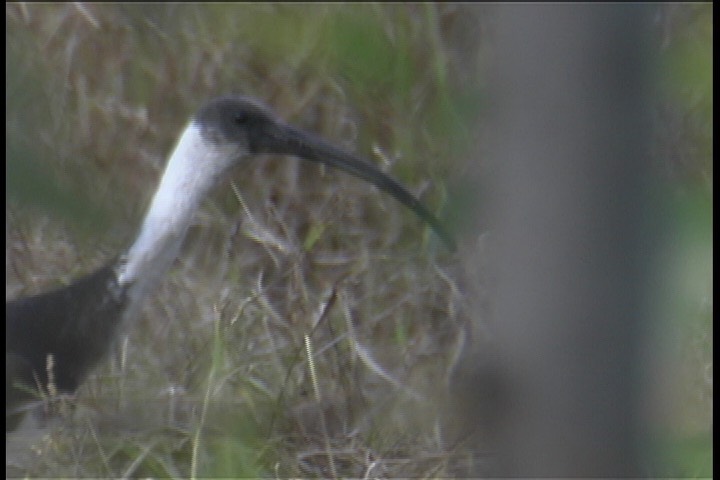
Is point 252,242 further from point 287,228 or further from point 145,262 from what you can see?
point 145,262

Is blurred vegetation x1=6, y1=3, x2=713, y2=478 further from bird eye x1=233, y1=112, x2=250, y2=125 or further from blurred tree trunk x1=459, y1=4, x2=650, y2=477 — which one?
bird eye x1=233, y1=112, x2=250, y2=125

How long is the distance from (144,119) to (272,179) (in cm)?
44

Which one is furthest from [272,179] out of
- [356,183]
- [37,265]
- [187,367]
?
[187,367]

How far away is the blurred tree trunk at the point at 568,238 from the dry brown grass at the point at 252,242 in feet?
0.52

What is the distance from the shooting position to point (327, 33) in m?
0.57

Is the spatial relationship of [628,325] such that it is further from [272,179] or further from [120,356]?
[272,179]

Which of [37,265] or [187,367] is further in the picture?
[37,265]

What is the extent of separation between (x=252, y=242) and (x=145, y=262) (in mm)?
841

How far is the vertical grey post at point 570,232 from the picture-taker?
416 millimetres

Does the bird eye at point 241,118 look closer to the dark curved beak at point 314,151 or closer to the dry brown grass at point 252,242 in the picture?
the dark curved beak at point 314,151

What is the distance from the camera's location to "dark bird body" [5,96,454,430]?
2566mm

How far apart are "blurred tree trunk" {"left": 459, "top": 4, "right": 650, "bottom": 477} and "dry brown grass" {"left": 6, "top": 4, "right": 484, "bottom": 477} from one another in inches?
6.2

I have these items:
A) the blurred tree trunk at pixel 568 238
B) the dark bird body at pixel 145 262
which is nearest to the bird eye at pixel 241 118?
the dark bird body at pixel 145 262

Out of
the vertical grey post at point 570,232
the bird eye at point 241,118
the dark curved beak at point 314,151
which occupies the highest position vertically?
the bird eye at point 241,118
